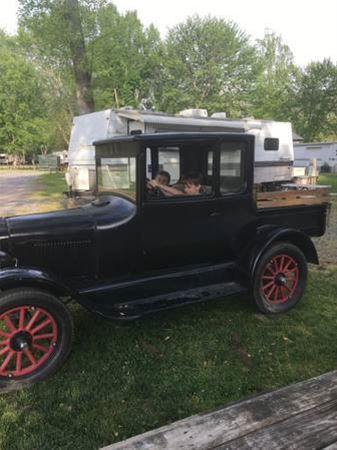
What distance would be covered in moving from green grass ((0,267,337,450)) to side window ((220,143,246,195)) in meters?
1.37

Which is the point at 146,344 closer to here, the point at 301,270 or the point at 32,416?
the point at 32,416

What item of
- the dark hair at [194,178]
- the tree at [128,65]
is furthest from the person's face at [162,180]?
the tree at [128,65]

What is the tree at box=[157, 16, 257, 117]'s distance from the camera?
3228 cm

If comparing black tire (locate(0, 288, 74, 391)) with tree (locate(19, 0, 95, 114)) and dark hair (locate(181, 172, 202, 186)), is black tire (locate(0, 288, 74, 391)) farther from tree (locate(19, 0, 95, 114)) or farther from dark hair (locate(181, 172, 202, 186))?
tree (locate(19, 0, 95, 114))

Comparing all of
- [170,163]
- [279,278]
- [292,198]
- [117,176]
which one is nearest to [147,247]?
Result: [117,176]

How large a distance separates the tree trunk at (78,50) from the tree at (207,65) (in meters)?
16.8

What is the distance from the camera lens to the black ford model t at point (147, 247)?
118 inches

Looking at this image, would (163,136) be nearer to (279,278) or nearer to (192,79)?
(279,278)

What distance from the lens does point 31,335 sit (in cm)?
297

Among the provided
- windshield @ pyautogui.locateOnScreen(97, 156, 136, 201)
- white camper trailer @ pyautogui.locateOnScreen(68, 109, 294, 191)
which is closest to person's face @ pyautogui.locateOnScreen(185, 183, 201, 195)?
windshield @ pyautogui.locateOnScreen(97, 156, 136, 201)

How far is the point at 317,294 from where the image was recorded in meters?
4.79

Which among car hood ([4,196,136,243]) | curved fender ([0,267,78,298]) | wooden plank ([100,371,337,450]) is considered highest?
car hood ([4,196,136,243])

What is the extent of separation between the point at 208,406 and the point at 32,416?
121 centimetres

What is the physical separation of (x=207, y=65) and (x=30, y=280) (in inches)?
1291
